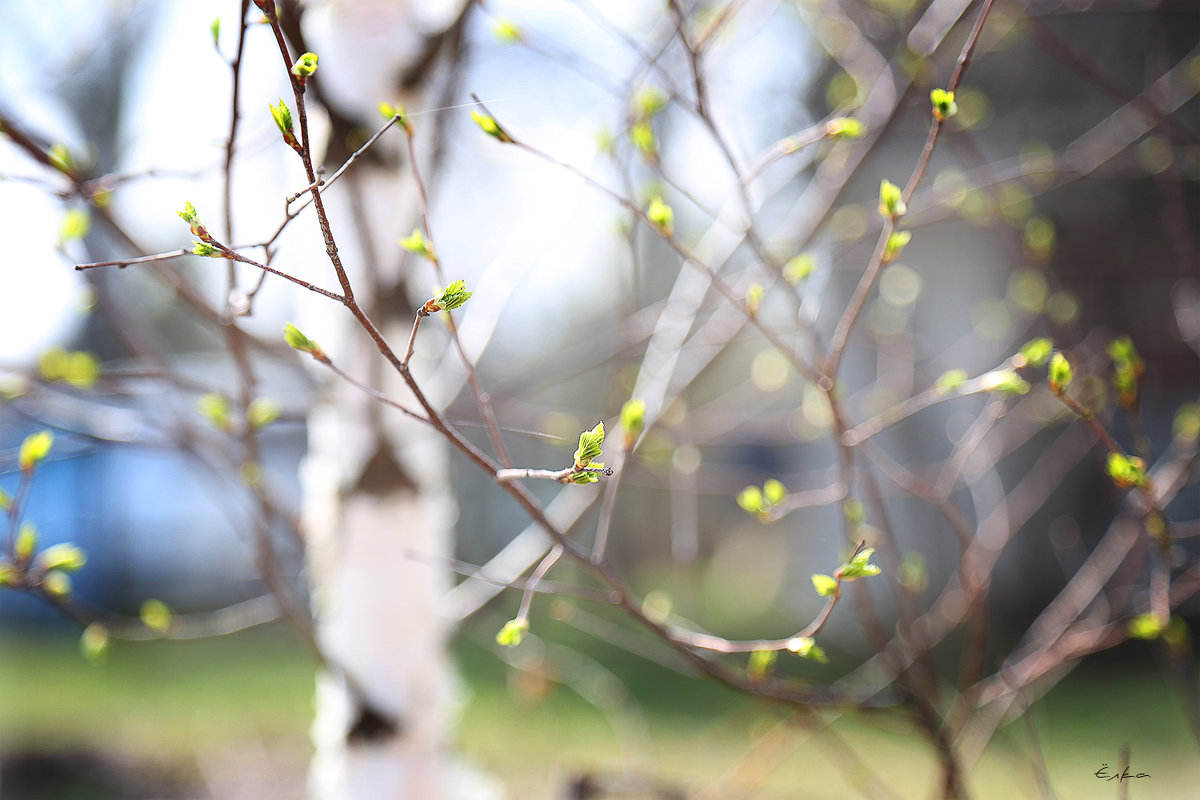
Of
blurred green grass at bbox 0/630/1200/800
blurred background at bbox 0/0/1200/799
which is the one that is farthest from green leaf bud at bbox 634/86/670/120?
blurred green grass at bbox 0/630/1200/800

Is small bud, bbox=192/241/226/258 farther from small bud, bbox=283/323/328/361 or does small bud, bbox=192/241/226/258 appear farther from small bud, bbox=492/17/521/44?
small bud, bbox=492/17/521/44

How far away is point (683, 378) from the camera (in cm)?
177

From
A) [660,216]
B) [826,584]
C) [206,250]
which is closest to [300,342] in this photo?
[206,250]

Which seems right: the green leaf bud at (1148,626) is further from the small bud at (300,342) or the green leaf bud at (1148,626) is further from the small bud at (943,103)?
the small bud at (300,342)

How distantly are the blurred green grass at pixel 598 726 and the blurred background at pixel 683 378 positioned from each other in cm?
3

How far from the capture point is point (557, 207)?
60.2 inches

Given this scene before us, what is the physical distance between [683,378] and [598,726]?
10.5ft

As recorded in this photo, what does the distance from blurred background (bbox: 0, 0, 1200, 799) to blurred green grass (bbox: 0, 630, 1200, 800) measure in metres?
0.03

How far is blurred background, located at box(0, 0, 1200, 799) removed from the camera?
1.41m

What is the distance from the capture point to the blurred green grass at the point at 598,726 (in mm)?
3393

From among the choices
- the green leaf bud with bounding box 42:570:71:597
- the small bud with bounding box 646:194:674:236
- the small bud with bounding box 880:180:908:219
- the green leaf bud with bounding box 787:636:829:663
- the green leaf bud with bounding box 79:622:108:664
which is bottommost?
the green leaf bud with bounding box 787:636:829:663

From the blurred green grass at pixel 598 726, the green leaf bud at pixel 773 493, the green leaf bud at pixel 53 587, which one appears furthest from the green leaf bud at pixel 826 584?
the blurred green grass at pixel 598 726

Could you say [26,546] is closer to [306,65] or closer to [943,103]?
[306,65]

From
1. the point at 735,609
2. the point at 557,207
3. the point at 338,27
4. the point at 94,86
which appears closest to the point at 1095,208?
the point at 735,609
